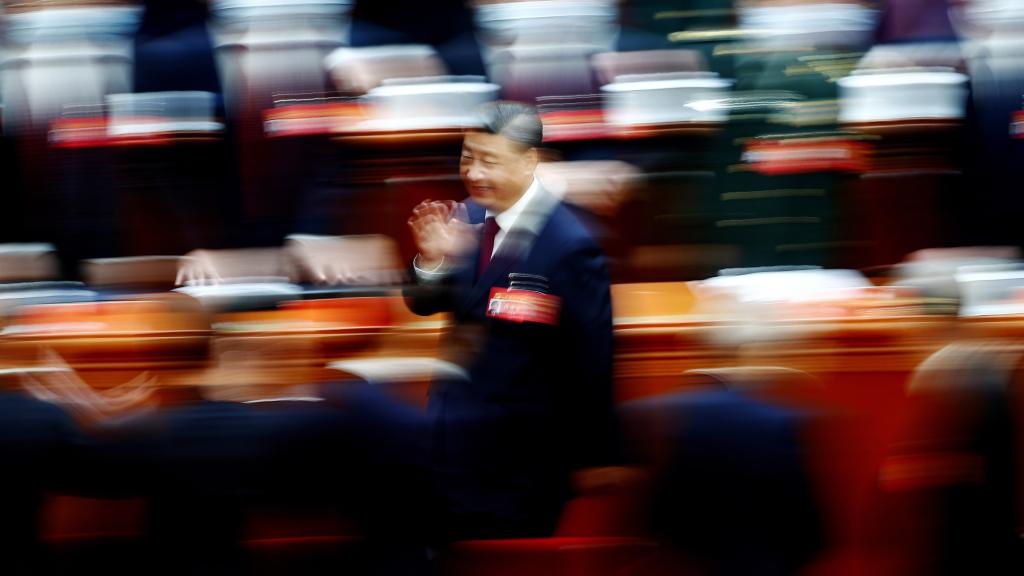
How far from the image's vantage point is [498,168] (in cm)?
226

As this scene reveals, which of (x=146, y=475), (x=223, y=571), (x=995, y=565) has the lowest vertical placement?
(x=995, y=565)

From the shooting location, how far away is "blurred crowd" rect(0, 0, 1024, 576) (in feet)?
6.46

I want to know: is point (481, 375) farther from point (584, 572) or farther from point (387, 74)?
point (387, 74)

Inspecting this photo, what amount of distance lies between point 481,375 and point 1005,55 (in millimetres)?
1794

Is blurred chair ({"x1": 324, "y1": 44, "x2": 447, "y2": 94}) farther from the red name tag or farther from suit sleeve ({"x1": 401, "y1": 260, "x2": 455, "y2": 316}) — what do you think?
the red name tag

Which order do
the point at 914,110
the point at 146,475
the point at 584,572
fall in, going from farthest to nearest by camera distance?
the point at 914,110 < the point at 584,572 < the point at 146,475

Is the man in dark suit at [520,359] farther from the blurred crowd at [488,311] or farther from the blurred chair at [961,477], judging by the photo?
the blurred chair at [961,477]

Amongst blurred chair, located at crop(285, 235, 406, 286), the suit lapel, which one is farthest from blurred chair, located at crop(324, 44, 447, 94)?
the suit lapel

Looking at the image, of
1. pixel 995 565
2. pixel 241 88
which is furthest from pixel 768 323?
pixel 241 88

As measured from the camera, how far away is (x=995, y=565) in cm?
220

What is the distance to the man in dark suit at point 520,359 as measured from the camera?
2186 millimetres

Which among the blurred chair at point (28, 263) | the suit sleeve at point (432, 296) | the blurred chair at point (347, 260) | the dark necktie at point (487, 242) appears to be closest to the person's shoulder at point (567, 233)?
the dark necktie at point (487, 242)

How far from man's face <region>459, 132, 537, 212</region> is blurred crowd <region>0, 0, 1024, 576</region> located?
0.22m

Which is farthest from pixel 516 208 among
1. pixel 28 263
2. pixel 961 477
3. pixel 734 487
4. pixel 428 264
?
pixel 28 263
